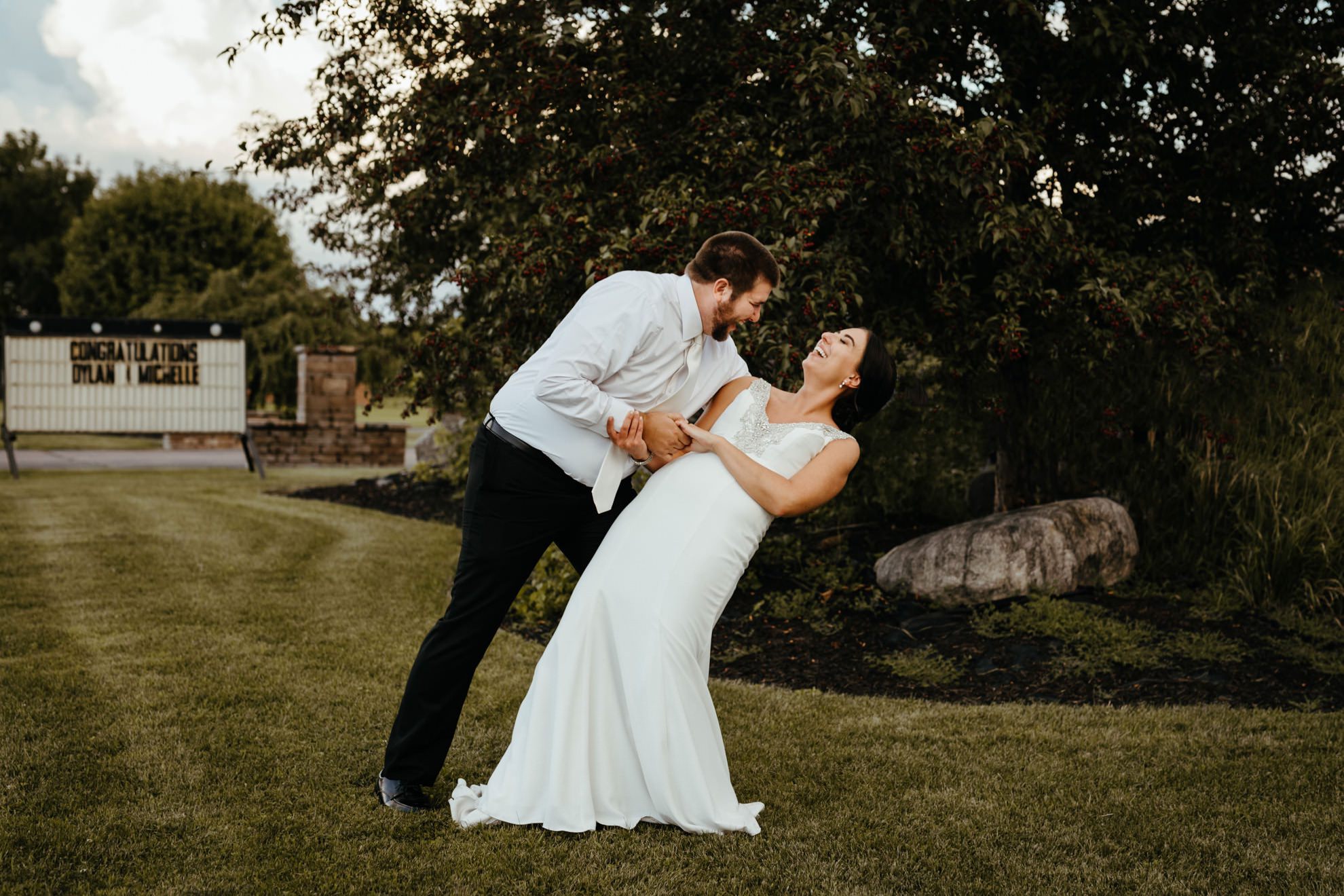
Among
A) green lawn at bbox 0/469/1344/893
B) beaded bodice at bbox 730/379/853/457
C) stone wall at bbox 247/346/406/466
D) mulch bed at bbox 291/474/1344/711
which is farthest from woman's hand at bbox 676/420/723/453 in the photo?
stone wall at bbox 247/346/406/466

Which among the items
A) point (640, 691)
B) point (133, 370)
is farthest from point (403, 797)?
point (133, 370)

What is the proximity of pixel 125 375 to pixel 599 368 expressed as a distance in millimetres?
14338

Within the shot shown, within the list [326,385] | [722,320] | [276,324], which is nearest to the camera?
[722,320]

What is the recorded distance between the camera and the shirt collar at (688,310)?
143 inches

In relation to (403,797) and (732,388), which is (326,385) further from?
(403,797)

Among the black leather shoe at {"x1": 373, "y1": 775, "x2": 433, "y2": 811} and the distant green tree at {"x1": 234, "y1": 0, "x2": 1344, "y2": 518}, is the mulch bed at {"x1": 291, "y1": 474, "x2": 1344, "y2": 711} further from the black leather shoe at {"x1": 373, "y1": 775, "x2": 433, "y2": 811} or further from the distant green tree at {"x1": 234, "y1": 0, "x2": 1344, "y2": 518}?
the black leather shoe at {"x1": 373, "y1": 775, "x2": 433, "y2": 811}

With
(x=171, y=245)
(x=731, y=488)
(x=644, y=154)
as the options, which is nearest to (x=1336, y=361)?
(x=644, y=154)

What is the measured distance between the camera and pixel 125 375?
15.6m

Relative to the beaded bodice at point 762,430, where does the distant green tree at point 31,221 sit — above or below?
above

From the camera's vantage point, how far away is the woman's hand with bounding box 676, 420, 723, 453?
11.9 feet

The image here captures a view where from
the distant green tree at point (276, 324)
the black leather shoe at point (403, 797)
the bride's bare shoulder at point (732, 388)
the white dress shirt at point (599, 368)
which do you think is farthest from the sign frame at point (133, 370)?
the white dress shirt at point (599, 368)

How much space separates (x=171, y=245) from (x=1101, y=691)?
113 ft

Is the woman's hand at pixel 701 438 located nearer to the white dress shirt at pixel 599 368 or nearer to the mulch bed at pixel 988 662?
the white dress shirt at pixel 599 368

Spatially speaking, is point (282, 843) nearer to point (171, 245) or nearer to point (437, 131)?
point (437, 131)
